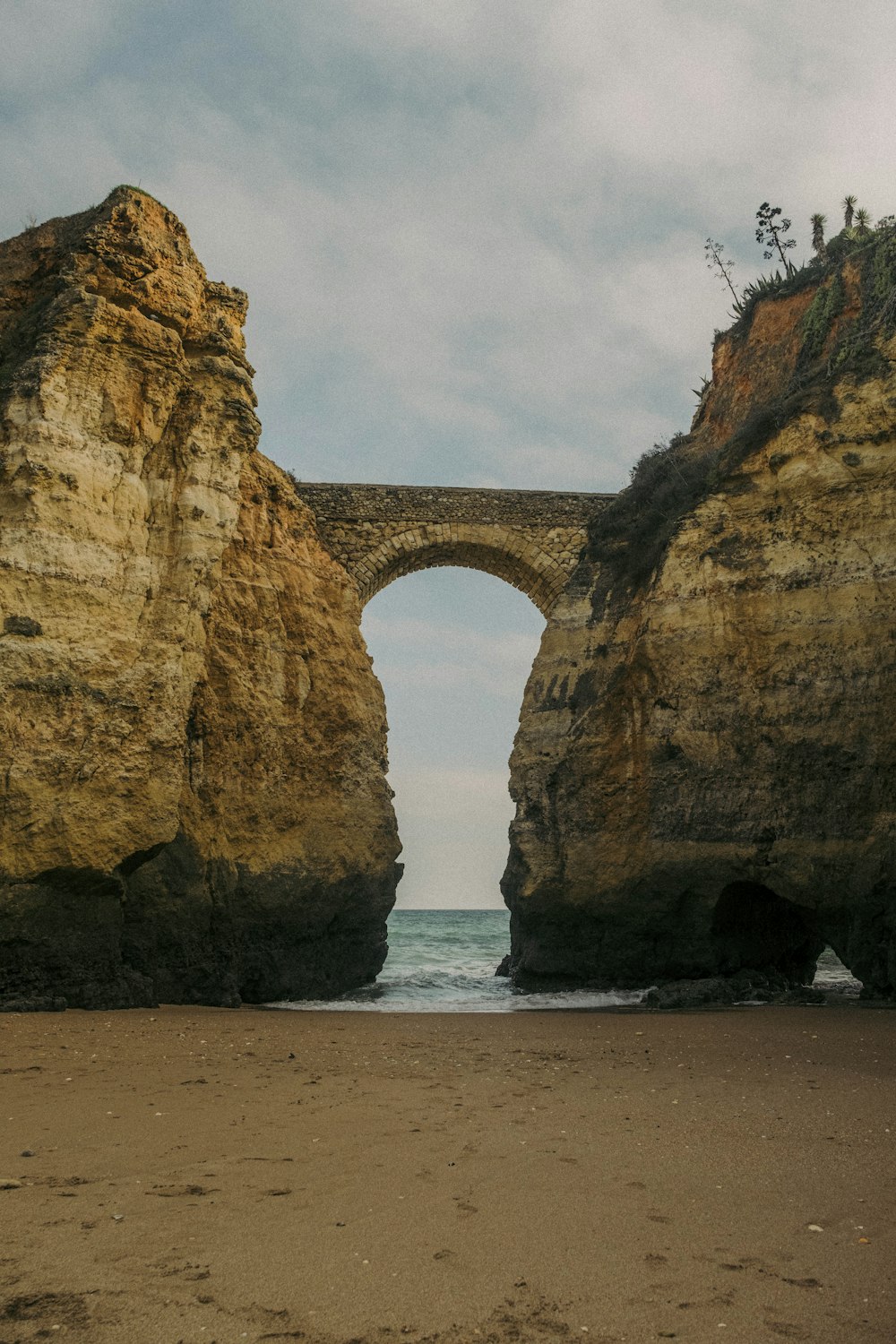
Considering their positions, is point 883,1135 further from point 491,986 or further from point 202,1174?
point 491,986

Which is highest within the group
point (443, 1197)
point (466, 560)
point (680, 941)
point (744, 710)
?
point (466, 560)

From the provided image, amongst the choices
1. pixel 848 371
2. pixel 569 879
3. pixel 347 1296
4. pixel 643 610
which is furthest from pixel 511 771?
pixel 347 1296

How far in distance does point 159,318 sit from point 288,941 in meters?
7.31

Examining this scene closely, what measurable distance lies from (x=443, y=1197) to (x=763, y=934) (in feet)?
31.6

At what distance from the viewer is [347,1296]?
8.68 feet

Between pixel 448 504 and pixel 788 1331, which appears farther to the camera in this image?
pixel 448 504

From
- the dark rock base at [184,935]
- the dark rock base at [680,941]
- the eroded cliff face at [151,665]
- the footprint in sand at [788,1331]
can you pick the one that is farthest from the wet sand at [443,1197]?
the dark rock base at [680,941]

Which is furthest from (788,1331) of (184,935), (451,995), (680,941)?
(451,995)

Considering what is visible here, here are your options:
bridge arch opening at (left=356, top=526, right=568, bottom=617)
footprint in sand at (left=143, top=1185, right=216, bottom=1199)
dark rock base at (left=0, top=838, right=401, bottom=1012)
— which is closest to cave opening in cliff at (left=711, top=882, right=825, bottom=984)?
dark rock base at (left=0, top=838, right=401, bottom=1012)

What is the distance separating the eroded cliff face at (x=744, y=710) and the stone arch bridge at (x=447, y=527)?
4101 mm

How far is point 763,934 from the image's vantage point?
12.2m

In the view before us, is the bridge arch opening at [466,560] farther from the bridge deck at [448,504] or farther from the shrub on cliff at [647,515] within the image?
the shrub on cliff at [647,515]

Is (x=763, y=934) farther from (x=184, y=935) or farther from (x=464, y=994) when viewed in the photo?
(x=184, y=935)

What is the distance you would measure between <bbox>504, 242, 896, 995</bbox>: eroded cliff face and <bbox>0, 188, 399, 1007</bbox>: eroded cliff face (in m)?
3.00
